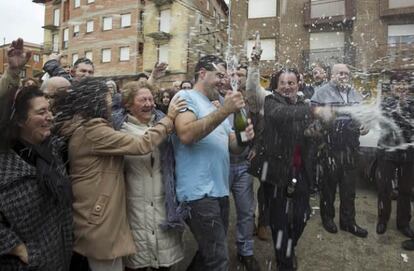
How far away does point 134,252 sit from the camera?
3.08 m

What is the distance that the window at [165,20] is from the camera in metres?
9.60

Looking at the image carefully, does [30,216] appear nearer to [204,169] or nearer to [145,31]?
[204,169]

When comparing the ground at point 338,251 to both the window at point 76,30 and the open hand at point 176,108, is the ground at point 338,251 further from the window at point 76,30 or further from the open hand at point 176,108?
the window at point 76,30

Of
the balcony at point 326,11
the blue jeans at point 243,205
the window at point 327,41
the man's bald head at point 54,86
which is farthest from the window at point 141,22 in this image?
the balcony at point 326,11

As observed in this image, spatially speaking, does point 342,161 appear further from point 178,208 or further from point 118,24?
point 118,24

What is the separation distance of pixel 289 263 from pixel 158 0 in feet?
20.1

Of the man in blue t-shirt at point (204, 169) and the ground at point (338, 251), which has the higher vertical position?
the man in blue t-shirt at point (204, 169)

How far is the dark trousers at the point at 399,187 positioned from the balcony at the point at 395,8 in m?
19.7

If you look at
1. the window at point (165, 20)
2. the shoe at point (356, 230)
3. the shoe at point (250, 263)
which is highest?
the window at point (165, 20)

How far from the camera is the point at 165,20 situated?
973 cm

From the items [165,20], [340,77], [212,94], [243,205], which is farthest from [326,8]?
→ [212,94]

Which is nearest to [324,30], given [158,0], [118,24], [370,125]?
[118,24]

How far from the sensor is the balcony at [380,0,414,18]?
21.9 meters

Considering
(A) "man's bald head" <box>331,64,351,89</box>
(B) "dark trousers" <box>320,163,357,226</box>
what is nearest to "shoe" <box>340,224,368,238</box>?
(B) "dark trousers" <box>320,163,357,226</box>
